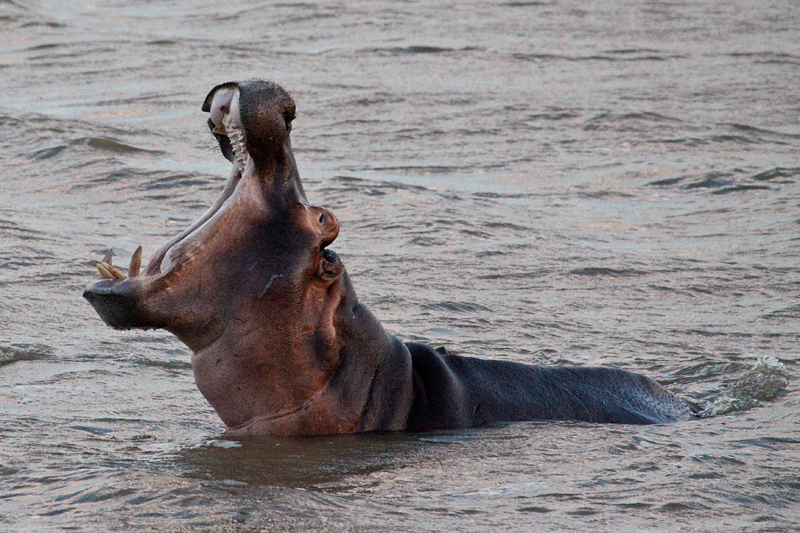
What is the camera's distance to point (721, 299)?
7480mm

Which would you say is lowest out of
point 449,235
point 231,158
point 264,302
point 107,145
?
point 449,235

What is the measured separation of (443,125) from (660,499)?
9.13m

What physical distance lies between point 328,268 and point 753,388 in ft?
8.73

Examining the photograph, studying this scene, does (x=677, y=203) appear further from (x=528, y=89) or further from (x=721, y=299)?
(x=528, y=89)

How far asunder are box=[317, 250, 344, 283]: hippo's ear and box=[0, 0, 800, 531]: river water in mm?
543

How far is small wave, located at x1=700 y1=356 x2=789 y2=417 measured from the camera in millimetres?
5109

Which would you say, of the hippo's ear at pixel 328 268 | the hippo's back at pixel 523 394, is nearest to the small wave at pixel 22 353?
the hippo's back at pixel 523 394

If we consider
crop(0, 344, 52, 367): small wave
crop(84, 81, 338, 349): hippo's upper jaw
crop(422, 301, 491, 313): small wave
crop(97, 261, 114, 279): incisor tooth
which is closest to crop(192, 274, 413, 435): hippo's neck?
crop(84, 81, 338, 349): hippo's upper jaw

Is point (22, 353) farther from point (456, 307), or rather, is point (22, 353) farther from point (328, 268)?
point (456, 307)

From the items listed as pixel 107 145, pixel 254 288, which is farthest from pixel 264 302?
pixel 107 145

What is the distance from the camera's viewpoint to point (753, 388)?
17.7 feet

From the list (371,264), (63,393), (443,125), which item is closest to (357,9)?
(443,125)

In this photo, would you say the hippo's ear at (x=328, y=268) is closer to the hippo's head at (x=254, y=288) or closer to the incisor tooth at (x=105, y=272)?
the hippo's head at (x=254, y=288)

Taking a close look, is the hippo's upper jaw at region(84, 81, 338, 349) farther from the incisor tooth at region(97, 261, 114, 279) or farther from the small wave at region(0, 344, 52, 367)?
the small wave at region(0, 344, 52, 367)
